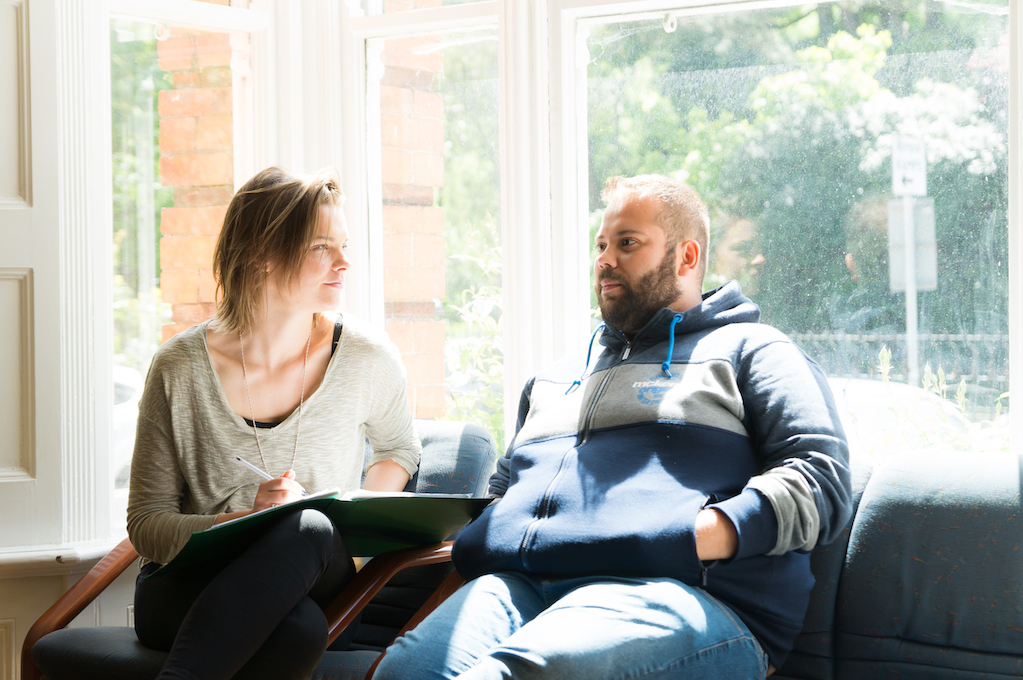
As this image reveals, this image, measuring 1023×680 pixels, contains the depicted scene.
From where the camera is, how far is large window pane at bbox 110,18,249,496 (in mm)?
2721

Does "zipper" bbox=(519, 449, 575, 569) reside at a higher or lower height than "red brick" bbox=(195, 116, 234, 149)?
lower

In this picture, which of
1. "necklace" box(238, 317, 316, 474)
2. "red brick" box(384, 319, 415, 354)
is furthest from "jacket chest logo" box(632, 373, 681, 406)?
"red brick" box(384, 319, 415, 354)

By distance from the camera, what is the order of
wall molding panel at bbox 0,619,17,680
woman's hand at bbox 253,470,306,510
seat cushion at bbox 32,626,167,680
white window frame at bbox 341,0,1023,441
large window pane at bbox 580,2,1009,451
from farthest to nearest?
1. white window frame at bbox 341,0,1023,441
2. wall molding panel at bbox 0,619,17,680
3. large window pane at bbox 580,2,1009,451
4. woman's hand at bbox 253,470,306,510
5. seat cushion at bbox 32,626,167,680

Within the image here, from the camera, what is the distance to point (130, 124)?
2.73 m

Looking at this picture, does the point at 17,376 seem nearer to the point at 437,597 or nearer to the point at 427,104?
the point at 437,597

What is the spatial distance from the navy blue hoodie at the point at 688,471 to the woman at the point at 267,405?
0.36 m

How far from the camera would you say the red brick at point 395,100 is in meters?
2.91

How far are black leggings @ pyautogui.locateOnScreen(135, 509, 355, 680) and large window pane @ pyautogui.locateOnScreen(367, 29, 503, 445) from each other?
1149mm

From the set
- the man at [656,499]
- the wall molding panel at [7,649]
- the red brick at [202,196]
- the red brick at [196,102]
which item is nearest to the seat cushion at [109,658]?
the man at [656,499]

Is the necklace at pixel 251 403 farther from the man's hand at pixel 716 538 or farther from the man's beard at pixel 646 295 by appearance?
the man's hand at pixel 716 538

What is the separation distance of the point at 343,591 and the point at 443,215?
56.5 inches

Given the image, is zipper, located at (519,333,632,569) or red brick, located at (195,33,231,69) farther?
red brick, located at (195,33,231,69)

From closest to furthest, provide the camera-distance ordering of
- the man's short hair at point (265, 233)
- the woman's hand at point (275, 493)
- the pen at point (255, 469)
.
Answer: the woman's hand at point (275, 493), the pen at point (255, 469), the man's short hair at point (265, 233)

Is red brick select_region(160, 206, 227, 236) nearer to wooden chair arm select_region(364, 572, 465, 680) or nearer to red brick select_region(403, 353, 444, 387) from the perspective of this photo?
red brick select_region(403, 353, 444, 387)
